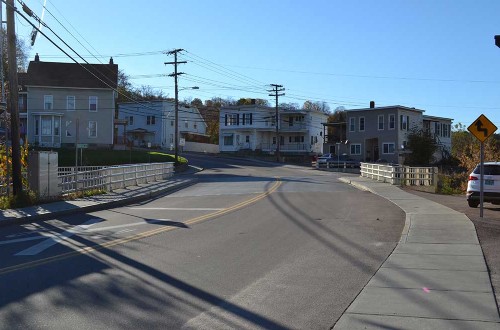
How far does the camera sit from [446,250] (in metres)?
9.61

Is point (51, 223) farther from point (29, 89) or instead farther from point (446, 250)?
point (29, 89)

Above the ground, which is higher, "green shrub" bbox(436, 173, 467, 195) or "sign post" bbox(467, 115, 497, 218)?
"sign post" bbox(467, 115, 497, 218)

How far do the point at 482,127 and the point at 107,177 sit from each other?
15982mm

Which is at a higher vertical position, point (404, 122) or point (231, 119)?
point (231, 119)

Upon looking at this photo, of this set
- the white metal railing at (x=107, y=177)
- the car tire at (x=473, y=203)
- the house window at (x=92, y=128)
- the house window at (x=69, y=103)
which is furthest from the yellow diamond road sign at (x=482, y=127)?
the house window at (x=69, y=103)

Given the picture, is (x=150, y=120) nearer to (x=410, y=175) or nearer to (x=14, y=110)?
(x=410, y=175)

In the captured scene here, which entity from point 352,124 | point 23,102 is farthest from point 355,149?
point 23,102

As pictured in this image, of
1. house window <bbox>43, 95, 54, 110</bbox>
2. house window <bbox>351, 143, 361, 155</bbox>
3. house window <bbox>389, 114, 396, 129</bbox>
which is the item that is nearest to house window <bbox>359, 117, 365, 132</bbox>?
house window <bbox>351, 143, 361, 155</bbox>

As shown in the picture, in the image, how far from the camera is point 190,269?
325 inches

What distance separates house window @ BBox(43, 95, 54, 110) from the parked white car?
1994 inches

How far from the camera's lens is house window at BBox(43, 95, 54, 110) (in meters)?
57.5

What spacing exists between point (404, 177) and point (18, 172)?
19611 mm

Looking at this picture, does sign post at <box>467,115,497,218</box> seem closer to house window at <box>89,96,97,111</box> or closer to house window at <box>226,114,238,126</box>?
house window at <box>89,96,97,111</box>

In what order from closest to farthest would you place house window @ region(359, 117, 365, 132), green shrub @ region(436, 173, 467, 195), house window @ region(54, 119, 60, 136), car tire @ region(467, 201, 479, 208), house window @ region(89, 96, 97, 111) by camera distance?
car tire @ region(467, 201, 479, 208)
green shrub @ region(436, 173, 467, 195)
house window @ region(54, 119, 60, 136)
house window @ region(89, 96, 97, 111)
house window @ region(359, 117, 365, 132)
